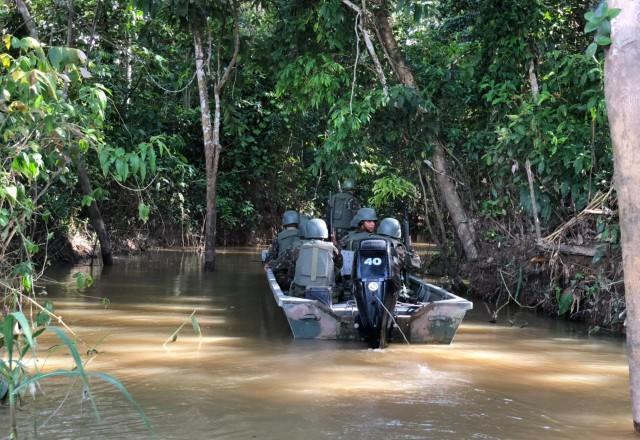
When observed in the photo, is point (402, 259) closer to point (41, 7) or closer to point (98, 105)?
point (98, 105)

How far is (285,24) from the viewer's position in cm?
1465

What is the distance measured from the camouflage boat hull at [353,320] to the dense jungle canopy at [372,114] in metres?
2.23

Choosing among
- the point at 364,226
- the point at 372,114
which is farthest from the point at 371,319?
the point at 372,114

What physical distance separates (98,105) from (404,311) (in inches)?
189

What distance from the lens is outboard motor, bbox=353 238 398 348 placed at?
27.2ft

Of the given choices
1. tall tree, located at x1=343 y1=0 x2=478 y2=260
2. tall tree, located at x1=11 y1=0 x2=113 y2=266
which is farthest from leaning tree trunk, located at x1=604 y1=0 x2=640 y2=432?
tall tree, located at x1=343 y1=0 x2=478 y2=260

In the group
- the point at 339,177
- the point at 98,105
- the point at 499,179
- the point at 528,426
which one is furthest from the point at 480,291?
the point at 98,105

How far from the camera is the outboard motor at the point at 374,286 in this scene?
8289mm

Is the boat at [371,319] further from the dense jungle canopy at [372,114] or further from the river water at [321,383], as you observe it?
the dense jungle canopy at [372,114]

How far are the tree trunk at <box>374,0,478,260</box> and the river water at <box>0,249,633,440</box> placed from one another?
8.35 ft

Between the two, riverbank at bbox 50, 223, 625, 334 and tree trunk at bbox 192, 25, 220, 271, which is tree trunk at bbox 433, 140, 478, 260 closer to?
riverbank at bbox 50, 223, 625, 334

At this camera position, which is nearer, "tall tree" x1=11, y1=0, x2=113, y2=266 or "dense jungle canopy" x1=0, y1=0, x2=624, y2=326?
"dense jungle canopy" x1=0, y1=0, x2=624, y2=326

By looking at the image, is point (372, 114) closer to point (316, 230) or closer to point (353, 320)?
point (316, 230)

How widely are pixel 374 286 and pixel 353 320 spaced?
0.89m
